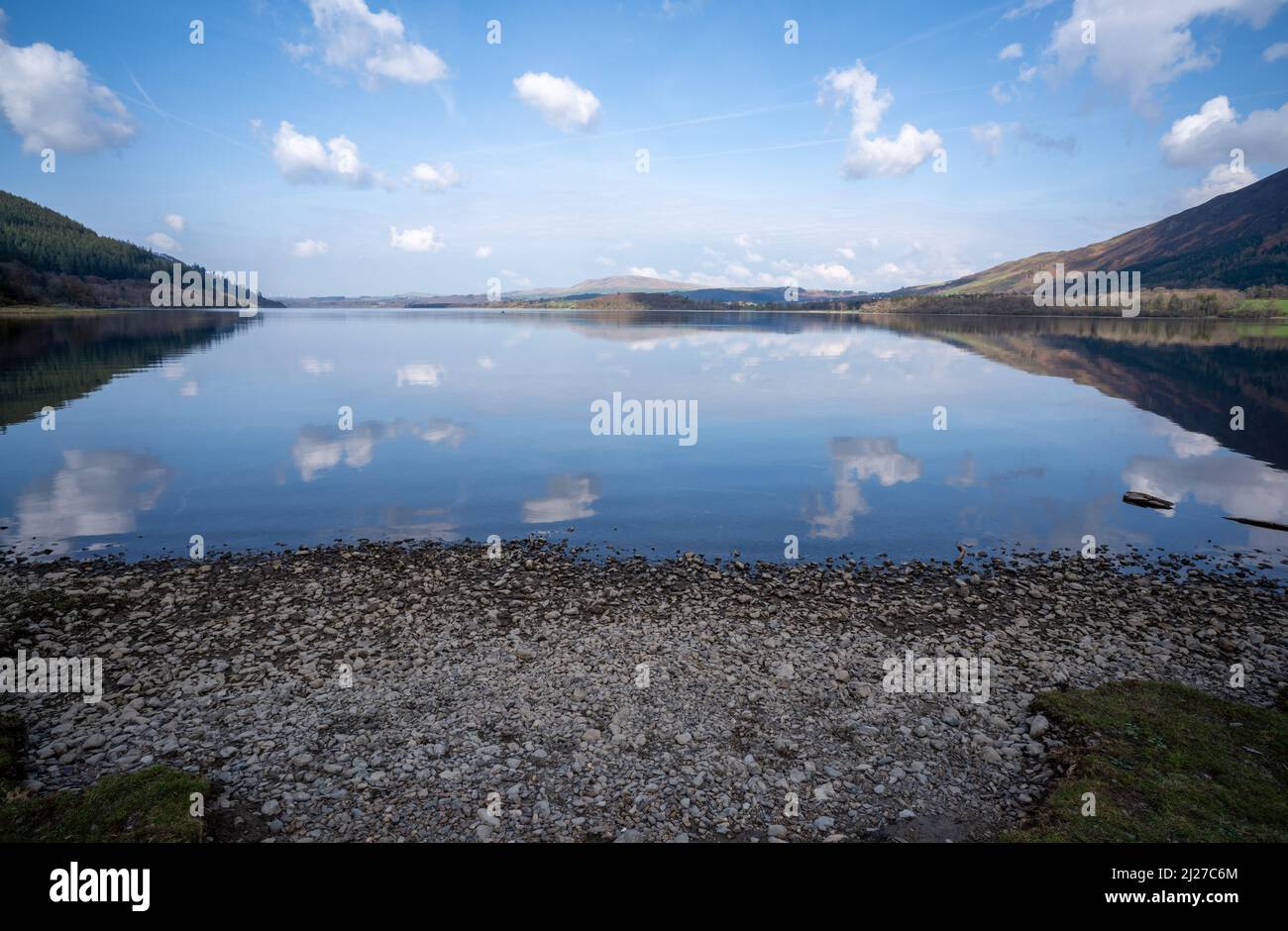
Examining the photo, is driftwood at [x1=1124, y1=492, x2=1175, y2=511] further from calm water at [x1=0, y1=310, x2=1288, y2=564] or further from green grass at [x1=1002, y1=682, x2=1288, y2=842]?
green grass at [x1=1002, y1=682, x2=1288, y2=842]

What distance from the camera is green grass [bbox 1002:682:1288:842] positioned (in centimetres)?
962

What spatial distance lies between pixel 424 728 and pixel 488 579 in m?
8.00

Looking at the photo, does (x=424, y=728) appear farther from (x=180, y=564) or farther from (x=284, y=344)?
(x=284, y=344)

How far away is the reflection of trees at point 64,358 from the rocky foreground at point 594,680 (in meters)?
44.0

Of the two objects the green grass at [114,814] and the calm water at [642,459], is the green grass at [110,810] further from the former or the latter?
the calm water at [642,459]

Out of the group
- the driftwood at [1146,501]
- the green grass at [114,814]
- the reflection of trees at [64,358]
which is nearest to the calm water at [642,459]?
the driftwood at [1146,501]

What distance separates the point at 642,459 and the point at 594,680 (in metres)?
25.1

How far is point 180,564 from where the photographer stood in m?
21.3

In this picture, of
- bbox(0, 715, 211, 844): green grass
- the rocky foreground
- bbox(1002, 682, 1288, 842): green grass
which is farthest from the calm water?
bbox(0, 715, 211, 844): green grass

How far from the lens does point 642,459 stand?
38.9 metres

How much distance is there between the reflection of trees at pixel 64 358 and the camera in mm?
57594

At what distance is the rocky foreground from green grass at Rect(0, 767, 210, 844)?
0.56 metres

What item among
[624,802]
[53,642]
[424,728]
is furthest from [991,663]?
[53,642]
